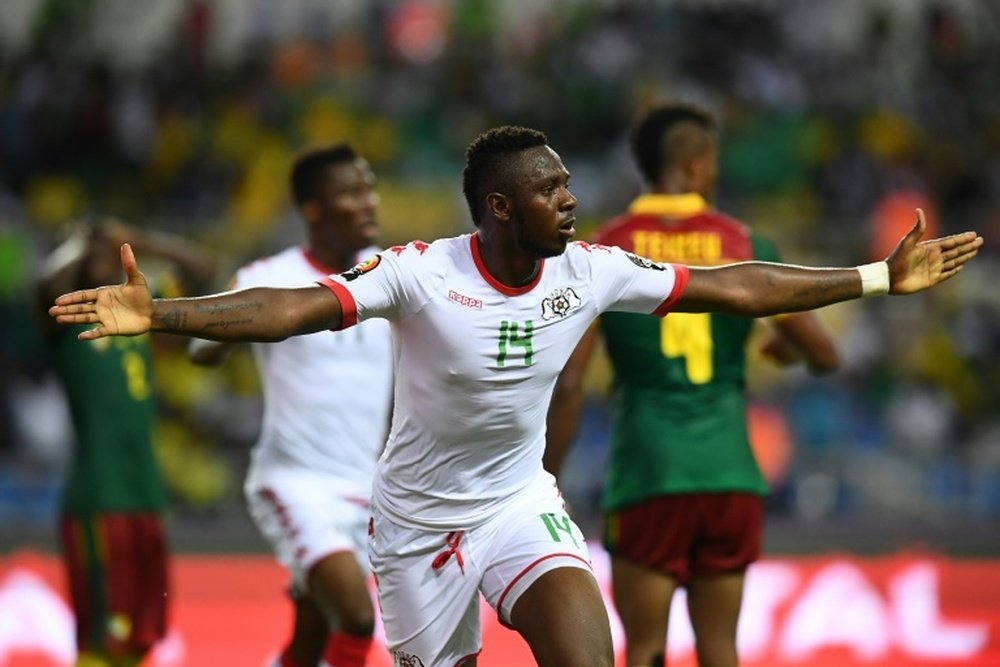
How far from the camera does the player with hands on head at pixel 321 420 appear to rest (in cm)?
670

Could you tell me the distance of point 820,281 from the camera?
17.7 feet

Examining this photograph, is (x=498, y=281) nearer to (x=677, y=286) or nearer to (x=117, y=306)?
(x=677, y=286)

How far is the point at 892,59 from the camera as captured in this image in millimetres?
18188

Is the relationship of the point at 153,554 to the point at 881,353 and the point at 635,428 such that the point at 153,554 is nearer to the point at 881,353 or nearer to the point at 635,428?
the point at 635,428

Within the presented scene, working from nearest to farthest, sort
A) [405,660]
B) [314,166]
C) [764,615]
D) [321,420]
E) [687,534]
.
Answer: [405,660] → [687,534] → [321,420] → [314,166] → [764,615]

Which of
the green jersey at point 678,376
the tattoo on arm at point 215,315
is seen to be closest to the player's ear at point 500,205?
the tattoo on arm at point 215,315

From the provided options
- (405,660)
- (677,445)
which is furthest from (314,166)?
(405,660)

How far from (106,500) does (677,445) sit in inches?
114

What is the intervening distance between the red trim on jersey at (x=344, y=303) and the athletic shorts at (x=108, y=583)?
3.25 m

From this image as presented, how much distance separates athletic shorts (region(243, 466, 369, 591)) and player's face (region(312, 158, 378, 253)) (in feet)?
3.40

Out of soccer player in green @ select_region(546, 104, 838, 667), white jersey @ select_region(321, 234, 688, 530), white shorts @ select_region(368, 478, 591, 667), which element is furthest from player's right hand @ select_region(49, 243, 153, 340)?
soccer player in green @ select_region(546, 104, 838, 667)

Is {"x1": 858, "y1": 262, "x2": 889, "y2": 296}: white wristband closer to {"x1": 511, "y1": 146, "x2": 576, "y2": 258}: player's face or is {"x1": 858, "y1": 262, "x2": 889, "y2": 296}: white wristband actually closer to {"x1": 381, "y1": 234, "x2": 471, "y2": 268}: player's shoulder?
{"x1": 511, "y1": 146, "x2": 576, "y2": 258}: player's face

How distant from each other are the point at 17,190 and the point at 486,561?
13.2 metres

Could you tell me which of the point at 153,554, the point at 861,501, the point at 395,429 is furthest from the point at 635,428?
the point at 861,501
